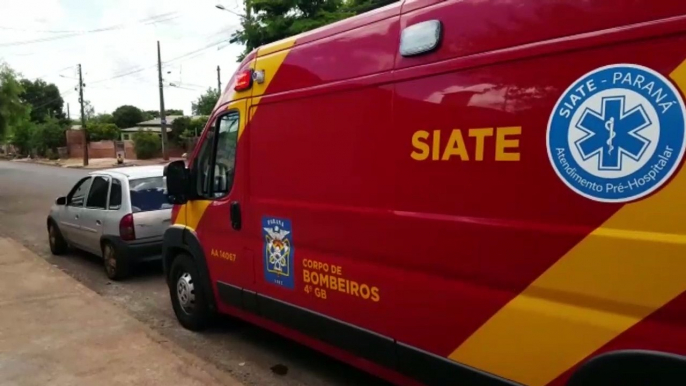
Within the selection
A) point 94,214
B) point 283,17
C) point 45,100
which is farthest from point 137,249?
point 45,100

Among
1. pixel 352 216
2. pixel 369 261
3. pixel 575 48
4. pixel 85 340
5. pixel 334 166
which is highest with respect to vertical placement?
pixel 575 48

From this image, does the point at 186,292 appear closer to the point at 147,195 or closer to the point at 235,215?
the point at 235,215

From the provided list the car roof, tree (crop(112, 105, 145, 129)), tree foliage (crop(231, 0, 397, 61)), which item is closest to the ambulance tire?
the car roof

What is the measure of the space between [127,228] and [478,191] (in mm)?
5841

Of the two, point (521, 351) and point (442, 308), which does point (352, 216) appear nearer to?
point (442, 308)

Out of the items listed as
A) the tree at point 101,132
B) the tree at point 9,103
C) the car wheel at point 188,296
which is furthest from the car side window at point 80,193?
the tree at point 101,132

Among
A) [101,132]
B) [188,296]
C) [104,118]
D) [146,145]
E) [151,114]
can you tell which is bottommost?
[188,296]

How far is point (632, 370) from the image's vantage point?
86.6 inches

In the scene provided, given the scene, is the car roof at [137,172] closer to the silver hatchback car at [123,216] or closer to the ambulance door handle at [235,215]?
the silver hatchback car at [123,216]

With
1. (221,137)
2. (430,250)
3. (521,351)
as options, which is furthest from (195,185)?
(521,351)

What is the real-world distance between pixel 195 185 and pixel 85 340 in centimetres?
183

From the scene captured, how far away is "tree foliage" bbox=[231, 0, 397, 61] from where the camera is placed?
52.1ft

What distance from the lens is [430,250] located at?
117 inches

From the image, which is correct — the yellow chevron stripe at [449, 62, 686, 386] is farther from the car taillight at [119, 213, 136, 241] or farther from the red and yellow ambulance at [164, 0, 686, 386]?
the car taillight at [119, 213, 136, 241]
